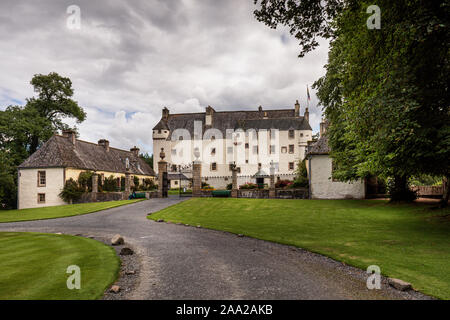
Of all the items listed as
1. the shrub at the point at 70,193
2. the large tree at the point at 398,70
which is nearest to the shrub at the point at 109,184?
the shrub at the point at 70,193

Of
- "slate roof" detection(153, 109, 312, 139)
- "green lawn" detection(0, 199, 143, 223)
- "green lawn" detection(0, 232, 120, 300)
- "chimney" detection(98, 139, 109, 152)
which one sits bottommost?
"green lawn" detection(0, 199, 143, 223)

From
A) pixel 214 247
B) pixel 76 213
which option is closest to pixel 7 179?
pixel 76 213

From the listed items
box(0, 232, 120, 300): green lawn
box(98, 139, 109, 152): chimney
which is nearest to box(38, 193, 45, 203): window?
box(98, 139, 109, 152): chimney

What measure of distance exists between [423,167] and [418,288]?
26.1 ft

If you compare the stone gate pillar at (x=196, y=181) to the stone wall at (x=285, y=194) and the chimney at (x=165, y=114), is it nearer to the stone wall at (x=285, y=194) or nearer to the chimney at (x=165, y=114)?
the stone wall at (x=285, y=194)

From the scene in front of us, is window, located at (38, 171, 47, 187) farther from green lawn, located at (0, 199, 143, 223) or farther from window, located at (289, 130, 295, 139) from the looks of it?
window, located at (289, 130, 295, 139)

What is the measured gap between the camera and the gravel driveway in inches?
216

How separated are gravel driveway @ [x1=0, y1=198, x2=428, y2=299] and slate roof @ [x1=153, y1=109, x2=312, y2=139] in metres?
46.4

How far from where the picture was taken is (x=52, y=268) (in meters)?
6.93

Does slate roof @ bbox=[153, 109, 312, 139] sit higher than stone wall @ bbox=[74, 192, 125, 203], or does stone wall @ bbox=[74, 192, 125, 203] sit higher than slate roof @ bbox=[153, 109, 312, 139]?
slate roof @ bbox=[153, 109, 312, 139]

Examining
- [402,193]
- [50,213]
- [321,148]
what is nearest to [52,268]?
[50,213]

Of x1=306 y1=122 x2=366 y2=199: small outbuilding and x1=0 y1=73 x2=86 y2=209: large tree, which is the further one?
x1=0 y1=73 x2=86 y2=209: large tree

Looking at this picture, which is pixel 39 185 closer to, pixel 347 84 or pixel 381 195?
pixel 347 84

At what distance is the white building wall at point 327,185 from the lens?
2823 centimetres
